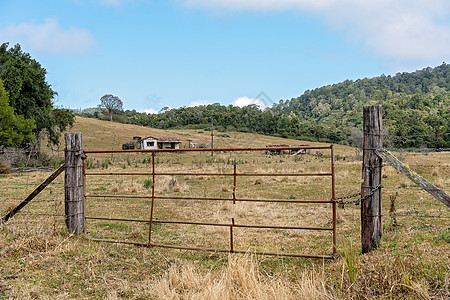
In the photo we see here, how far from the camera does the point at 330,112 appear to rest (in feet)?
313

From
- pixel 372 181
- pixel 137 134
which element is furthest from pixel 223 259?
pixel 137 134

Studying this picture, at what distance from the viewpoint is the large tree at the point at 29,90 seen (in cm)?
2798

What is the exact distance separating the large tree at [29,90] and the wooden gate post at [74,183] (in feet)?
85.6

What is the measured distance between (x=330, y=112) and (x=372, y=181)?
95428mm

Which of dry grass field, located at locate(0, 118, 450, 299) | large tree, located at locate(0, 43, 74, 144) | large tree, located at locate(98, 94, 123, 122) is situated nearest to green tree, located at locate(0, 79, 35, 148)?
large tree, located at locate(0, 43, 74, 144)

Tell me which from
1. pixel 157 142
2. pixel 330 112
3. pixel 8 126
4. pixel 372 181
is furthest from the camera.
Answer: pixel 330 112

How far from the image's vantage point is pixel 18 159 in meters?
24.4

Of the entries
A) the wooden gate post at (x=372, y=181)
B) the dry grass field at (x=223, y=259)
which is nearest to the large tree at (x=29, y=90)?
the dry grass field at (x=223, y=259)

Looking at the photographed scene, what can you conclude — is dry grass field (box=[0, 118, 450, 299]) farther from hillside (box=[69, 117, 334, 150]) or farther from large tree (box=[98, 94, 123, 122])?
large tree (box=[98, 94, 123, 122])

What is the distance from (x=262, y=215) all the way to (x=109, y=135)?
62.6 metres

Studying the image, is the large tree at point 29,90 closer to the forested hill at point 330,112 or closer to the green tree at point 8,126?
the green tree at point 8,126

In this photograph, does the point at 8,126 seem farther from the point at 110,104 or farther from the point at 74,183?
the point at 110,104

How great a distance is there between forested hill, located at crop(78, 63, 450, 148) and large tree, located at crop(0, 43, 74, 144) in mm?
41947

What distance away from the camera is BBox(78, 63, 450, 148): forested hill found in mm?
71025
